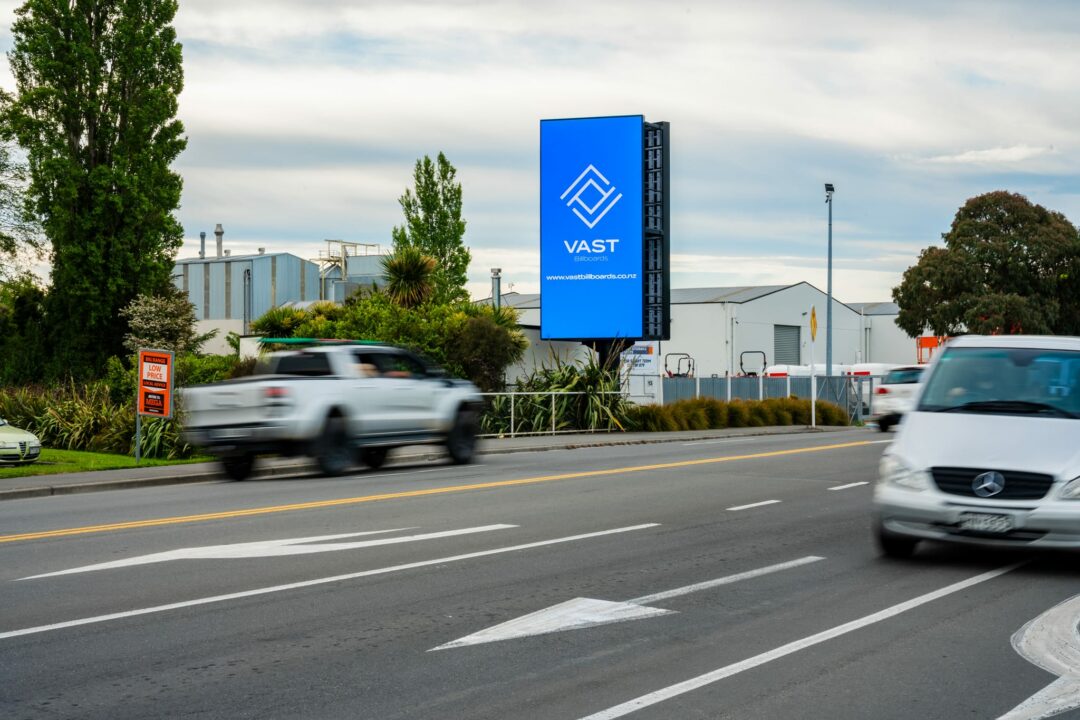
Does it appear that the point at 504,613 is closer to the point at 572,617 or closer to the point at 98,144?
the point at 572,617

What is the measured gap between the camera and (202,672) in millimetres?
6301

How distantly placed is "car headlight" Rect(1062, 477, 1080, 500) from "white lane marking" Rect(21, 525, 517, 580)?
17.1ft

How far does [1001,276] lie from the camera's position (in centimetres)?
7169

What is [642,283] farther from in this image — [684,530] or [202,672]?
[202,672]

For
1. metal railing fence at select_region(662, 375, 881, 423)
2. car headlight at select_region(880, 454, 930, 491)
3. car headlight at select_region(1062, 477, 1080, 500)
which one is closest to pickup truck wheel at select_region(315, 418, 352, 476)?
car headlight at select_region(880, 454, 930, 491)

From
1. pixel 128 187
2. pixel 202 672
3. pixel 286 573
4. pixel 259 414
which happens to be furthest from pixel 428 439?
pixel 128 187

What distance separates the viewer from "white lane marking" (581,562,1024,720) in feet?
18.6

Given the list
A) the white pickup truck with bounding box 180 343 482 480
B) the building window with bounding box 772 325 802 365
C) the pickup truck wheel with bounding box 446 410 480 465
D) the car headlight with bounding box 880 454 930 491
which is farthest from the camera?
the building window with bounding box 772 325 802 365

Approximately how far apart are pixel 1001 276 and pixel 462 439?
58.4 metres

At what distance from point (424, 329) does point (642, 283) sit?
21.3 feet

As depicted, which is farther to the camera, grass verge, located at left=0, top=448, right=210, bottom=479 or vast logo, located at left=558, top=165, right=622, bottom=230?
vast logo, located at left=558, top=165, right=622, bottom=230

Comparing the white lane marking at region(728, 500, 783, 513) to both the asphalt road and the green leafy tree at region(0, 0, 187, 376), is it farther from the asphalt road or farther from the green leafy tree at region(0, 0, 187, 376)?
the green leafy tree at region(0, 0, 187, 376)

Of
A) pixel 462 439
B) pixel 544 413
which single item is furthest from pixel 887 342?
pixel 462 439

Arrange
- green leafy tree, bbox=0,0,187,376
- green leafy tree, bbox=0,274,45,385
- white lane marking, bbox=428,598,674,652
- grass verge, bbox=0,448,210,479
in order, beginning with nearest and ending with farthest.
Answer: white lane marking, bbox=428,598,674,652 → grass verge, bbox=0,448,210,479 → green leafy tree, bbox=0,0,187,376 → green leafy tree, bbox=0,274,45,385
